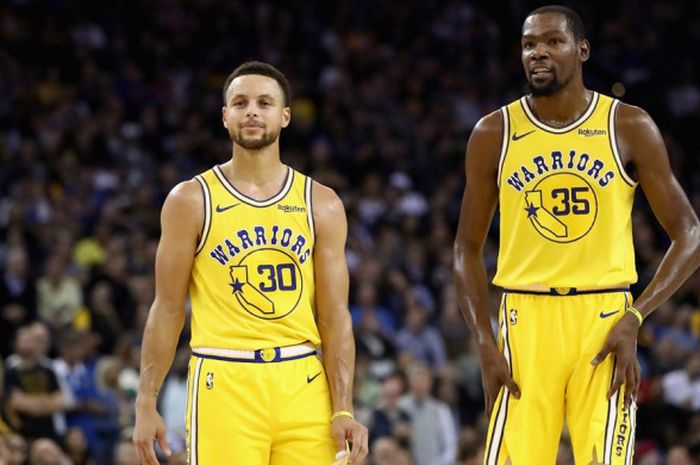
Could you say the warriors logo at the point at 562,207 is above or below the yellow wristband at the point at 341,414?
above

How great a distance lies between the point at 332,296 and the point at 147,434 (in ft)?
3.28

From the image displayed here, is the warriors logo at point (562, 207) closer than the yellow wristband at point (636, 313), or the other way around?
the yellow wristband at point (636, 313)

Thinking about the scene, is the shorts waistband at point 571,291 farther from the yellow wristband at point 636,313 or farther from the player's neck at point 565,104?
the player's neck at point 565,104

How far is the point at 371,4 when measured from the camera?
21078 mm

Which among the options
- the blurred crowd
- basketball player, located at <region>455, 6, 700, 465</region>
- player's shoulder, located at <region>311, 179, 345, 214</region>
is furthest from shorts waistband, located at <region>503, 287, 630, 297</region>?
the blurred crowd

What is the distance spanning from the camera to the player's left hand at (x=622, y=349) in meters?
5.50

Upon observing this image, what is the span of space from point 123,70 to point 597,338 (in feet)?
43.2

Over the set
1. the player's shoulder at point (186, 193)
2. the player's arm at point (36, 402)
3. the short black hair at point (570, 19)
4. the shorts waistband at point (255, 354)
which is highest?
the short black hair at point (570, 19)

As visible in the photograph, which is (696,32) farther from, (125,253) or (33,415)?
(33,415)

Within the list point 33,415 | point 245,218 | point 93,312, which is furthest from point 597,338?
point 93,312

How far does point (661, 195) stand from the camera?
5676mm

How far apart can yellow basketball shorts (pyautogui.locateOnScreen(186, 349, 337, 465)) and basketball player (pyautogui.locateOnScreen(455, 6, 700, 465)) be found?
2.64 feet

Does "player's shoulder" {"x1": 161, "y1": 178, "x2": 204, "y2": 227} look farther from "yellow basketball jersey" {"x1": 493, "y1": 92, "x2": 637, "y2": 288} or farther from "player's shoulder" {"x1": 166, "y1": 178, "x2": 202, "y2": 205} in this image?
"yellow basketball jersey" {"x1": 493, "y1": 92, "x2": 637, "y2": 288}

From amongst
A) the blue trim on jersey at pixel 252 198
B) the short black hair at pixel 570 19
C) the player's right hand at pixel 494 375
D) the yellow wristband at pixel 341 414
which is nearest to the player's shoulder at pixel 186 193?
the blue trim on jersey at pixel 252 198
